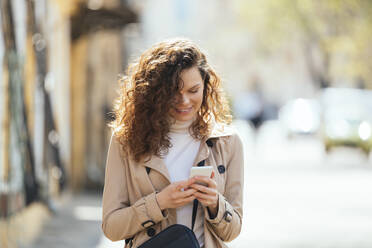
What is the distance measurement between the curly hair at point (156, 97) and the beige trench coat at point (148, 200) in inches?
2.3

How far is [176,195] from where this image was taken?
296 centimetres

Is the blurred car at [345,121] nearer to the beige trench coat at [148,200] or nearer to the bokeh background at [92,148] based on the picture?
the bokeh background at [92,148]

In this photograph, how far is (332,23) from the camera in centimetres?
3175

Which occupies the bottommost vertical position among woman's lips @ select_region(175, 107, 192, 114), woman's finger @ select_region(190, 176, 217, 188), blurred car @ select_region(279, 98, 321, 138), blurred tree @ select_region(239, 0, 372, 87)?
Result: blurred car @ select_region(279, 98, 321, 138)

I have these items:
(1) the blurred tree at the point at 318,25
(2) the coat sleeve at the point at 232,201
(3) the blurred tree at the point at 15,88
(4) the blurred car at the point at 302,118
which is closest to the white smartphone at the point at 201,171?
(2) the coat sleeve at the point at 232,201

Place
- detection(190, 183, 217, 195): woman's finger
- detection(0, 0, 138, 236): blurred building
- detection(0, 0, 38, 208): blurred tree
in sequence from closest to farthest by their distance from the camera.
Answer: detection(190, 183, 217, 195): woman's finger < detection(0, 0, 38, 208): blurred tree < detection(0, 0, 138, 236): blurred building

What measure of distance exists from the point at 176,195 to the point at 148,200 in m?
0.15

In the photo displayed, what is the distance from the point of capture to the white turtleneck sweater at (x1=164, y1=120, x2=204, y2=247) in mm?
3135

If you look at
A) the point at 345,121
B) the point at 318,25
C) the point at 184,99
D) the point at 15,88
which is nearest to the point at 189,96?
the point at 184,99

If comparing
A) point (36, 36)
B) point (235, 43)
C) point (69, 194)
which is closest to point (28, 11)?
point (36, 36)

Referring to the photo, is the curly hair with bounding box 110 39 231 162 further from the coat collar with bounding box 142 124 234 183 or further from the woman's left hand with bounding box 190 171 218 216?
the woman's left hand with bounding box 190 171 218 216

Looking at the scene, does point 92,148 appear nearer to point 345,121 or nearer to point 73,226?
point 73,226

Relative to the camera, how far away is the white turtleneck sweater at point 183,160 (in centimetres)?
313

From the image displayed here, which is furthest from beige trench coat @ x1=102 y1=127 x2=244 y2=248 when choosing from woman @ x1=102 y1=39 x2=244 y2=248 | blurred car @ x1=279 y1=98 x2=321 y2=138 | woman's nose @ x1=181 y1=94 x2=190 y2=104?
blurred car @ x1=279 y1=98 x2=321 y2=138
